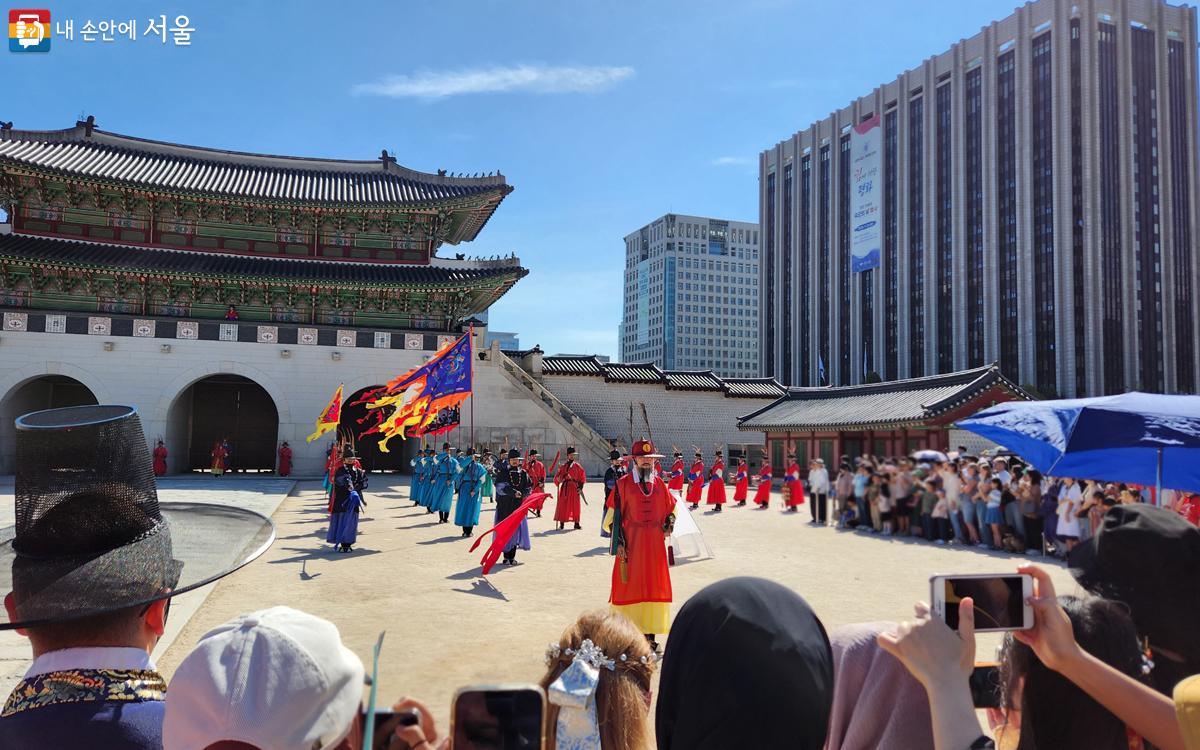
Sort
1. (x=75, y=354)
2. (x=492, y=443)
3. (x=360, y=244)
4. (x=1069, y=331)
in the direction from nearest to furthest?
1. (x=75, y=354)
2. (x=492, y=443)
3. (x=360, y=244)
4. (x=1069, y=331)

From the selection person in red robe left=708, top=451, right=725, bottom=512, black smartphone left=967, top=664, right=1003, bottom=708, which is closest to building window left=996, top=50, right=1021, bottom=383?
person in red robe left=708, top=451, right=725, bottom=512

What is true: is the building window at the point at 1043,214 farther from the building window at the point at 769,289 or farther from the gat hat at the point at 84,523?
the gat hat at the point at 84,523

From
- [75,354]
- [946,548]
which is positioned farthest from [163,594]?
[75,354]

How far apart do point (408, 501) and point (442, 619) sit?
13.3 m

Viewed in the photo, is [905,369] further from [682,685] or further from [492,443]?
[682,685]

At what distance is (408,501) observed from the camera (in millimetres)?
19703

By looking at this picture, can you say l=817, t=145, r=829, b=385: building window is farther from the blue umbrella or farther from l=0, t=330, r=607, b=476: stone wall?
the blue umbrella

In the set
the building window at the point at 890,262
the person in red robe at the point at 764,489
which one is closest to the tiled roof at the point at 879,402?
the person in red robe at the point at 764,489

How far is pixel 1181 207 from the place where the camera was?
2032 inches

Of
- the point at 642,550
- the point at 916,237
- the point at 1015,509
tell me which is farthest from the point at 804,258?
the point at 642,550

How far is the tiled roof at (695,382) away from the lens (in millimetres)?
31438

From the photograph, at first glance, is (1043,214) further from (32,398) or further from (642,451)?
(32,398)

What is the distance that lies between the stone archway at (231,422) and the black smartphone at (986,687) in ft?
93.8

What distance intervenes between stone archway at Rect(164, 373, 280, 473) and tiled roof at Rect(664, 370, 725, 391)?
15.0 meters
